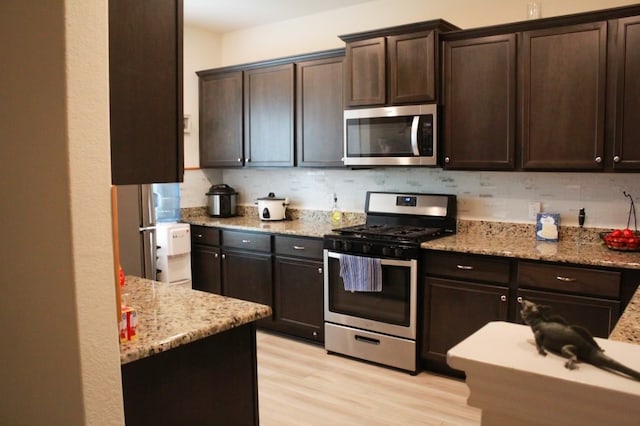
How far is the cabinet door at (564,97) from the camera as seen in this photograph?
3225 mm

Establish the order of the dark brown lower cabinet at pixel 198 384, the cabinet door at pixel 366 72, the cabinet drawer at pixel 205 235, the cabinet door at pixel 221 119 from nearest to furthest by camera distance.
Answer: the dark brown lower cabinet at pixel 198 384 < the cabinet door at pixel 366 72 < the cabinet drawer at pixel 205 235 < the cabinet door at pixel 221 119

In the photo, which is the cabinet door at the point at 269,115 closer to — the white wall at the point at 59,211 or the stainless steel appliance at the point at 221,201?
the stainless steel appliance at the point at 221,201

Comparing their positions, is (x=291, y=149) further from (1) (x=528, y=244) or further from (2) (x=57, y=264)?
(2) (x=57, y=264)

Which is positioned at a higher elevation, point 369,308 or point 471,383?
point 471,383

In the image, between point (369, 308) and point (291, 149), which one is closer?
point (369, 308)

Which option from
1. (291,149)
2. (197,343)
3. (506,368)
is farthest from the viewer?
(291,149)

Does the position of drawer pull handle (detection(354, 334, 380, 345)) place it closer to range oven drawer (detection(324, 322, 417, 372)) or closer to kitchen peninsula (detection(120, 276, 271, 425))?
range oven drawer (detection(324, 322, 417, 372))

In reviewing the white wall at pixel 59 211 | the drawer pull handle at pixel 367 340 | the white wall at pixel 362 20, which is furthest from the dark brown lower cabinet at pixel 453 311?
the white wall at pixel 59 211

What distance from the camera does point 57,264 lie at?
4.18 feet

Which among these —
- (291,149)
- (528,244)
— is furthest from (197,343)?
(291,149)

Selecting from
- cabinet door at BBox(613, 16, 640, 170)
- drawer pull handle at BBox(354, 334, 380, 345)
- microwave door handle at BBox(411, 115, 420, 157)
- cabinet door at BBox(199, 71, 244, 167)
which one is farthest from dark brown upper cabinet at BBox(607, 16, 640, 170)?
cabinet door at BBox(199, 71, 244, 167)

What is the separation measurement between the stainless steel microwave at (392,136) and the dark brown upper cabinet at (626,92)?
1.08 metres

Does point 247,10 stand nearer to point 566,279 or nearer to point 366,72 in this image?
point 366,72

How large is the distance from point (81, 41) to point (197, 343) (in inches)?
40.5
